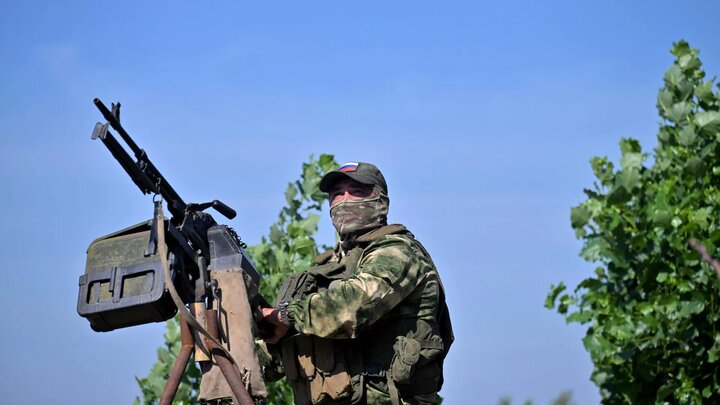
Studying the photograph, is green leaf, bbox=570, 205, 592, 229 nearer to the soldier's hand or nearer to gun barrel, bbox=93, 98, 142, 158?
the soldier's hand

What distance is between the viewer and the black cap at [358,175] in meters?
7.53

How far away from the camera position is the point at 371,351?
23.6 feet

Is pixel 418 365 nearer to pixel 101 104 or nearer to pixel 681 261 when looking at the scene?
pixel 101 104

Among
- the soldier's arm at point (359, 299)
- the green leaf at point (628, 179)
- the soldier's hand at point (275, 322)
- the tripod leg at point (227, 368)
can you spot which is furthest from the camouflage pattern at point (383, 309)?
the green leaf at point (628, 179)

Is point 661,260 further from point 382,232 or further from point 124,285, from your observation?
point 124,285

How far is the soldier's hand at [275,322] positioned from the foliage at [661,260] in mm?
4469

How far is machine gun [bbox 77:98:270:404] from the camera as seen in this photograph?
6.71m

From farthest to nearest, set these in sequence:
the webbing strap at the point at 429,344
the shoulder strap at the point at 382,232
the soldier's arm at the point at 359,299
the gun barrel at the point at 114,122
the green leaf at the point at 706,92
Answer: the green leaf at the point at 706,92
the shoulder strap at the point at 382,232
the webbing strap at the point at 429,344
the soldier's arm at the point at 359,299
the gun barrel at the point at 114,122

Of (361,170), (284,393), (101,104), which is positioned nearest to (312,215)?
(284,393)

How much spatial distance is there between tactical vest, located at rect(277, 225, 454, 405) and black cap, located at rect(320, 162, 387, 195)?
32 centimetres

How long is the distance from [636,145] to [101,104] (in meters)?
7.00

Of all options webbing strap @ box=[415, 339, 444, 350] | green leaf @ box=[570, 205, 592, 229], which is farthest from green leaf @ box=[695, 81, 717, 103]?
webbing strap @ box=[415, 339, 444, 350]

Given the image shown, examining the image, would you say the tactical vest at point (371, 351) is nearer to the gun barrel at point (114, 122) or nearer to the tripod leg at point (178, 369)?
the tripod leg at point (178, 369)

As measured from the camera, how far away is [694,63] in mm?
12086
